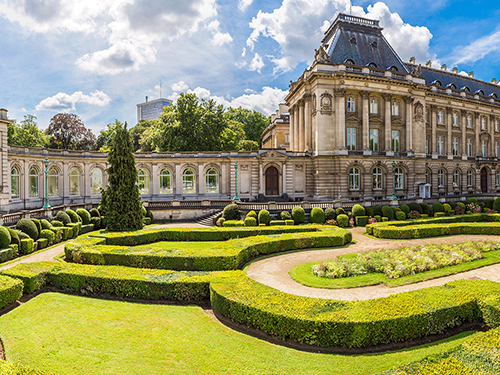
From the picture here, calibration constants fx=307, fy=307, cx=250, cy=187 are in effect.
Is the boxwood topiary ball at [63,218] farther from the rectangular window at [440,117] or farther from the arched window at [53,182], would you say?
the rectangular window at [440,117]

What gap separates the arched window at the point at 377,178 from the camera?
1599 inches

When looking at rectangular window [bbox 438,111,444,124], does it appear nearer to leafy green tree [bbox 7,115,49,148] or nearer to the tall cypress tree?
the tall cypress tree

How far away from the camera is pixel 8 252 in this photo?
1703 centimetres

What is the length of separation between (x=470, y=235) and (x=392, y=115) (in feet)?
74.3

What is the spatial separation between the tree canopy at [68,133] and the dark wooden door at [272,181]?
41073 millimetres

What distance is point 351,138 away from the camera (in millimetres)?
40156

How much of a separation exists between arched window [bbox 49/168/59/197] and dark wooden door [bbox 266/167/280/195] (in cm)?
2575

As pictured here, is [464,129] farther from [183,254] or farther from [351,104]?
[183,254]

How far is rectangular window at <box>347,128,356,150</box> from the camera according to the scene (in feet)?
131

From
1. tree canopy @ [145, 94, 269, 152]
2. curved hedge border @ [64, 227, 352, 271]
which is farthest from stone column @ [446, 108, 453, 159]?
curved hedge border @ [64, 227, 352, 271]

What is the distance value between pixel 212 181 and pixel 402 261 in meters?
28.4

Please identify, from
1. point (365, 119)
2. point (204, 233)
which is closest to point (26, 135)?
point (204, 233)

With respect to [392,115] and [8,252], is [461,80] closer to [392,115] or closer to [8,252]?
[392,115]

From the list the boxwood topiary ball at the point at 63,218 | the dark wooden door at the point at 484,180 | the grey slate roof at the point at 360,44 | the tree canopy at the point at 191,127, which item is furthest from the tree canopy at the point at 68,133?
the dark wooden door at the point at 484,180
